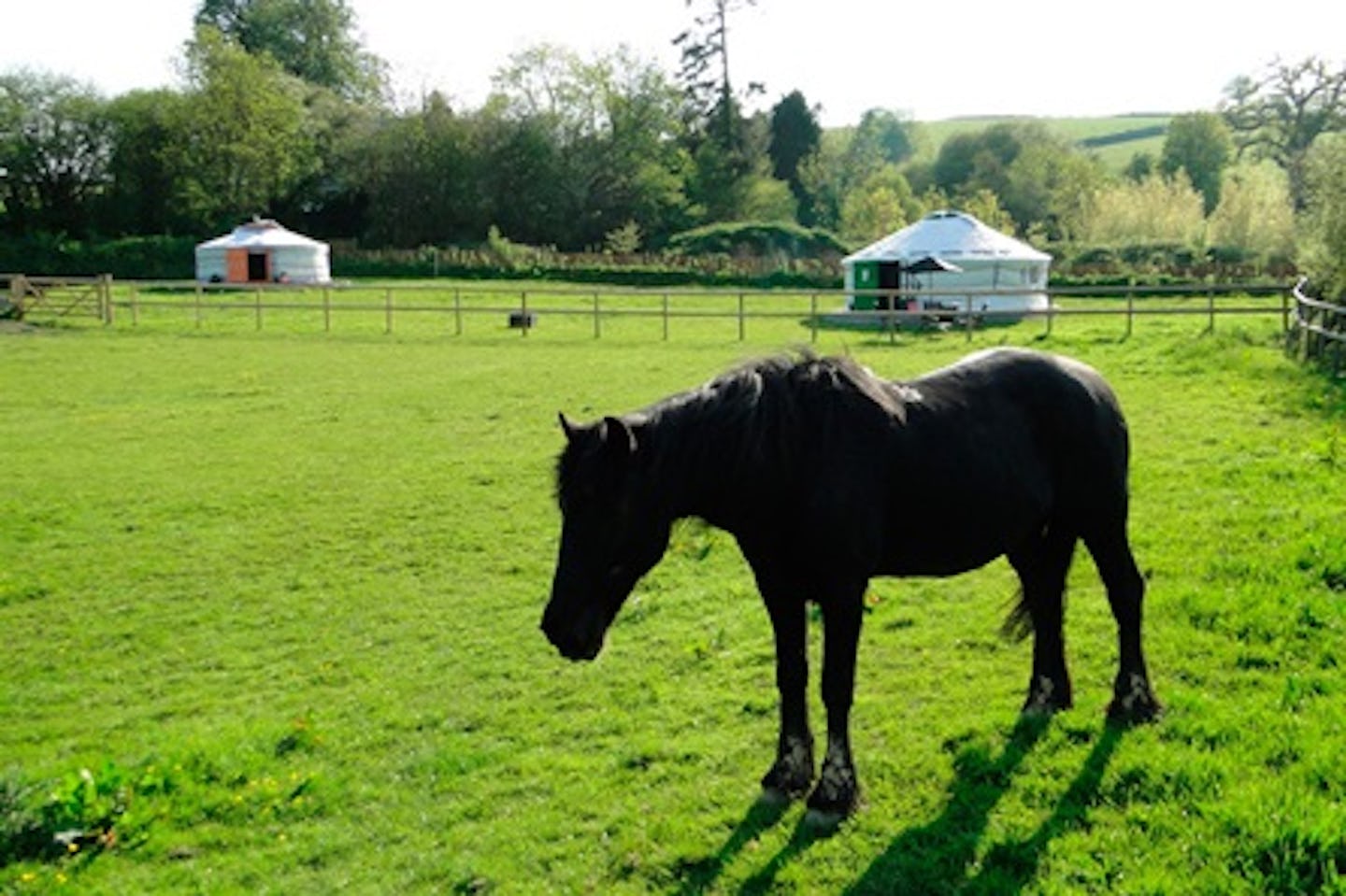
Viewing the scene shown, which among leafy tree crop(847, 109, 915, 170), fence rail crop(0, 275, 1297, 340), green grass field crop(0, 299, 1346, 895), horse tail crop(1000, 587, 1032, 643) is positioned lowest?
green grass field crop(0, 299, 1346, 895)

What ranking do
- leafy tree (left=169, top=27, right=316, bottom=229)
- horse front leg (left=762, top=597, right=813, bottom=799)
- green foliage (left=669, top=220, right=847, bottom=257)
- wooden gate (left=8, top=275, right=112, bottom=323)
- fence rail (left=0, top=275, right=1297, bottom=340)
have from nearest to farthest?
1. horse front leg (left=762, top=597, right=813, bottom=799)
2. fence rail (left=0, top=275, right=1297, bottom=340)
3. wooden gate (left=8, top=275, right=112, bottom=323)
4. green foliage (left=669, top=220, right=847, bottom=257)
5. leafy tree (left=169, top=27, right=316, bottom=229)

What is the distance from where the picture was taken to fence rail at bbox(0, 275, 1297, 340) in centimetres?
2827

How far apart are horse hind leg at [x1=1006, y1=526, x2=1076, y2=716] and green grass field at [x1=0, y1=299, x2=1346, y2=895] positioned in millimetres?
179

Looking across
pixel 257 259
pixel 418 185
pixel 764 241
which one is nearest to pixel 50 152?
pixel 418 185

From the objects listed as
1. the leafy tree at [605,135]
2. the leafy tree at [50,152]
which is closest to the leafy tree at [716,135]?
the leafy tree at [605,135]

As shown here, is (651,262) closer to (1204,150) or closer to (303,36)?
(303,36)

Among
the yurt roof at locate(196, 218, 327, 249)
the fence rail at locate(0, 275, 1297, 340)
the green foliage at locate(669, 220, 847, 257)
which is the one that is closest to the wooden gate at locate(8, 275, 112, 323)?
the fence rail at locate(0, 275, 1297, 340)

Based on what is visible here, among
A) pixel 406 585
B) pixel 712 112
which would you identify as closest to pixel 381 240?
pixel 712 112

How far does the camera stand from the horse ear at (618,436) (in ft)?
12.4

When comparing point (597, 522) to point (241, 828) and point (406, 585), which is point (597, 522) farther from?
point (406, 585)

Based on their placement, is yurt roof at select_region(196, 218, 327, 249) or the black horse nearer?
the black horse

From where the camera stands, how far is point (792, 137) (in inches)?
2948

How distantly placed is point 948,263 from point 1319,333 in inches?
826

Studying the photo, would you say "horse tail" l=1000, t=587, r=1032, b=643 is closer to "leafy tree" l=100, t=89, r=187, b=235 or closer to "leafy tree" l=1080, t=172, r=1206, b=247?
"leafy tree" l=1080, t=172, r=1206, b=247
